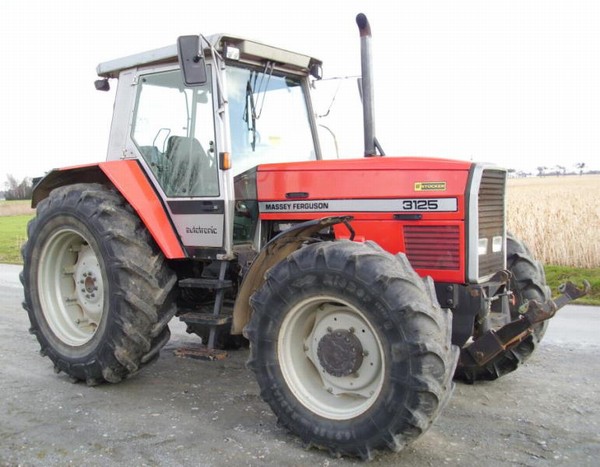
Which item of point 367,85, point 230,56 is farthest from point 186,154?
point 367,85

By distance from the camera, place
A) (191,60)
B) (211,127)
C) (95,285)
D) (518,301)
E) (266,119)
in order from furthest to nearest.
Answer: (95,285) < (266,119) < (518,301) < (211,127) < (191,60)

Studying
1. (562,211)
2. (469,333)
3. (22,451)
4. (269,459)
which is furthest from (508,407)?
(562,211)

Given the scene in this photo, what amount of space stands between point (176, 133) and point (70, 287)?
1768 mm

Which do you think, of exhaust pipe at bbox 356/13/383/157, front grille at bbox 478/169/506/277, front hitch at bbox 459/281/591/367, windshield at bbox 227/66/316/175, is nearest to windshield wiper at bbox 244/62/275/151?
windshield at bbox 227/66/316/175

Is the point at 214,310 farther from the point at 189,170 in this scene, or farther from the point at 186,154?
the point at 186,154

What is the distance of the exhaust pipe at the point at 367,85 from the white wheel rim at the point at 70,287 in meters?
2.48

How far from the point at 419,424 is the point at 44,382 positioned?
336 centimetres

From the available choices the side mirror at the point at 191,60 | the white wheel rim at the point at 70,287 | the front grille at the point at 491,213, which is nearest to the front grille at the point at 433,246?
the front grille at the point at 491,213

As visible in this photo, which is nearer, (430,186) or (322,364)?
(322,364)

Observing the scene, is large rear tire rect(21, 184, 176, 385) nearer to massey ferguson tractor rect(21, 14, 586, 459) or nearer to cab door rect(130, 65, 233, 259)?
massey ferguson tractor rect(21, 14, 586, 459)

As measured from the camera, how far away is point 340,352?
3879mm

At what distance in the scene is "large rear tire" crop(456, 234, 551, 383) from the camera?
16.3ft

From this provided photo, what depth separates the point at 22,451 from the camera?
12.7ft

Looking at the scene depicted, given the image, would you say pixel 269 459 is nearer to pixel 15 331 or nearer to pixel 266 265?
pixel 266 265
